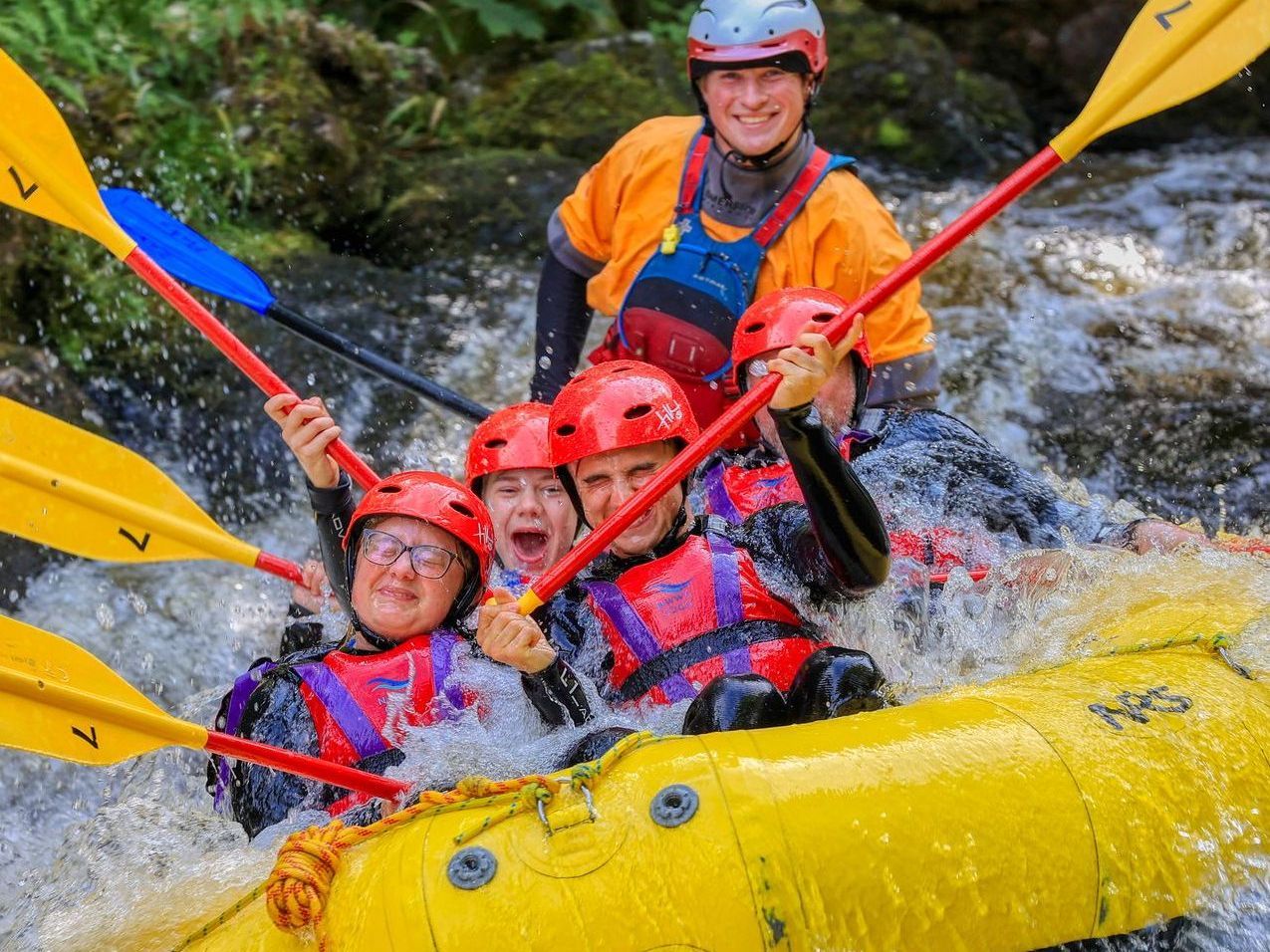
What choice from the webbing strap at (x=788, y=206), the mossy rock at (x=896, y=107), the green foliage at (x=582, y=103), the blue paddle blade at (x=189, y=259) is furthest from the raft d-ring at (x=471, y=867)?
the mossy rock at (x=896, y=107)

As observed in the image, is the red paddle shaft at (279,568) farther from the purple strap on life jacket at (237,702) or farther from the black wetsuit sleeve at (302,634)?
the purple strap on life jacket at (237,702)

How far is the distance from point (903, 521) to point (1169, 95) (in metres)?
1.21

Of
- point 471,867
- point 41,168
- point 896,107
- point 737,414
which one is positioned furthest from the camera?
point 896,107

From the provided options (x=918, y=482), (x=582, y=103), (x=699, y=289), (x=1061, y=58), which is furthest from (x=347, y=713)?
(x=1061, y=58)

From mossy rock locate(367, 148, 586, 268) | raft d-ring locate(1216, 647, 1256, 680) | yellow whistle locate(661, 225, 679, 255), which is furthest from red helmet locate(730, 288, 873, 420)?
mossy rock locate(367, 148, 586, 268)

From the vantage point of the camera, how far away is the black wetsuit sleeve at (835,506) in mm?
2928

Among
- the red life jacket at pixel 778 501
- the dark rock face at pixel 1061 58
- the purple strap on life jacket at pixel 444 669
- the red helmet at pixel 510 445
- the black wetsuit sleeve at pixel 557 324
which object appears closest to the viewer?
the purple strap on life jacket at pixel 444 669

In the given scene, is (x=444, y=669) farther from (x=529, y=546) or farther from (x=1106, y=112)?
(x=1106, y=112)

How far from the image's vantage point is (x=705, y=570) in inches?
126

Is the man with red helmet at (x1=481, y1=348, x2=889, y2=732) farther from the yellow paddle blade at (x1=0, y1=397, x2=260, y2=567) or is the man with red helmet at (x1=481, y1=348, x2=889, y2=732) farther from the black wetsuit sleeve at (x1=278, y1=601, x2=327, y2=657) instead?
the yellow paddle blade at (x1=0, y1=397, x2=260, y2=567)

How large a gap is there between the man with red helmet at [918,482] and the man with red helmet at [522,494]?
0.41m

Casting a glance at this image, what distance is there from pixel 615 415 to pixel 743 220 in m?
1.23

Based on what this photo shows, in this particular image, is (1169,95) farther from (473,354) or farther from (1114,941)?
(473,354)

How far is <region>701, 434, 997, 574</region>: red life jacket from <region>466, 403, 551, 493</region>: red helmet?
454 millimetres
